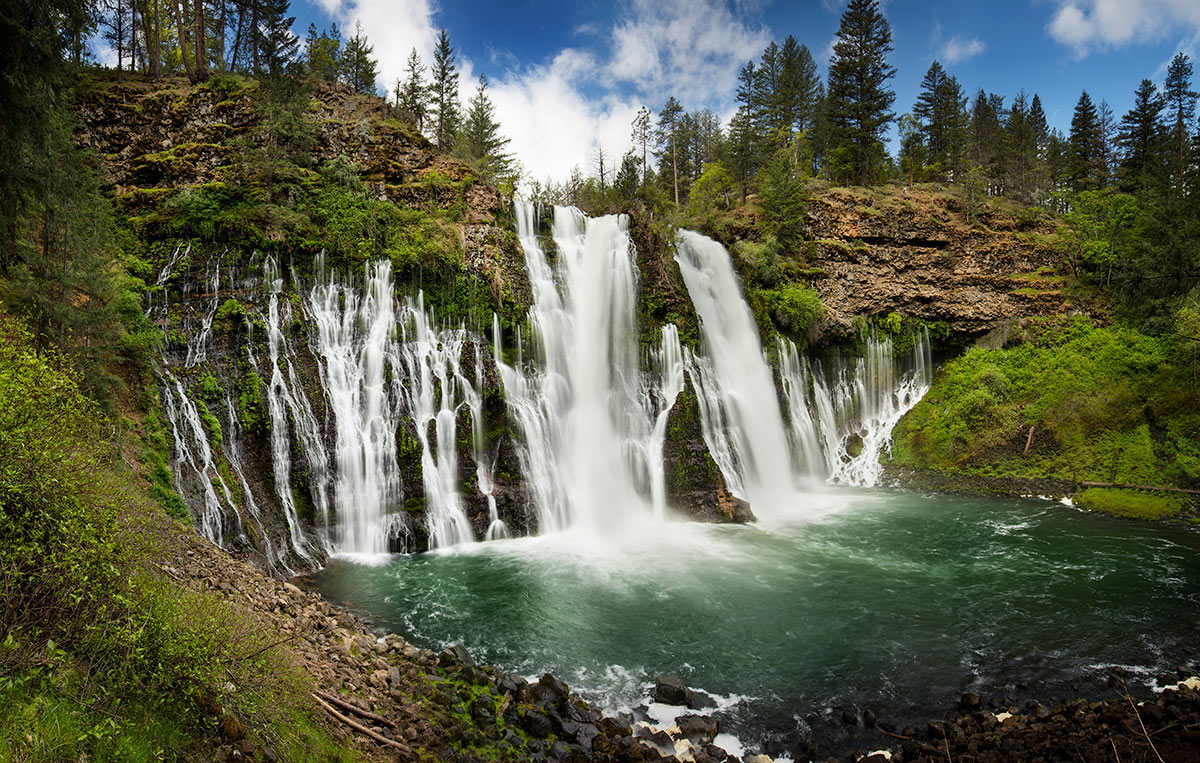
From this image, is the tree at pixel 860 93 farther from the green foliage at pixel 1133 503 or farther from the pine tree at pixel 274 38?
the pine tree at pixel 274 38

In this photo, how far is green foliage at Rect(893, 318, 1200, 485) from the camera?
19.5 meters

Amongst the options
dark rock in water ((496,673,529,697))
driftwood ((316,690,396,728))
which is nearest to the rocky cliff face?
dark rock in water ((496,673,529,697))

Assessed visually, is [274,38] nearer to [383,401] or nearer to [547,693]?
[383,401]

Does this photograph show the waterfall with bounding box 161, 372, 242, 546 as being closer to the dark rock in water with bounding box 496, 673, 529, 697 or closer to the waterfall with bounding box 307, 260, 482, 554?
the waterfall with bounding box 307, 260, 482, 554

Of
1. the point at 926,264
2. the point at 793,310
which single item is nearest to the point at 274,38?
the point at 793,310

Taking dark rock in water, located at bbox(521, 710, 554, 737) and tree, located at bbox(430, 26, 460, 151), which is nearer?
dark rock in water, located at bbox(521, 710, 554, 737)

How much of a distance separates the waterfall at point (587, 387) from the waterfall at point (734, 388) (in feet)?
6.52

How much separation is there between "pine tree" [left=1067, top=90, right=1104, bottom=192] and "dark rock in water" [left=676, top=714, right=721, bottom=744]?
154 ft

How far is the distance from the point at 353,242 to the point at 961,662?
18122 millimetres

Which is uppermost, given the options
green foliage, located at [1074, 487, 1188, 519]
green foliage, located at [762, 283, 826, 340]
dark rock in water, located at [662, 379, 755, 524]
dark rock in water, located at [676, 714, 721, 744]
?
green foliage, located at [762, 283, 826, 340]

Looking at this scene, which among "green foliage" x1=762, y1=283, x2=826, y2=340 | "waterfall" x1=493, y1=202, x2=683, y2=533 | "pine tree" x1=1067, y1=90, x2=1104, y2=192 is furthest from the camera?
"pine tree" x1=1067, y1=90, x2=1104, y2=192

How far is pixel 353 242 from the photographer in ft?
56.1

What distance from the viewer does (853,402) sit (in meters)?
26.0

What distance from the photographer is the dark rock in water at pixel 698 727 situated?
6.87 m
